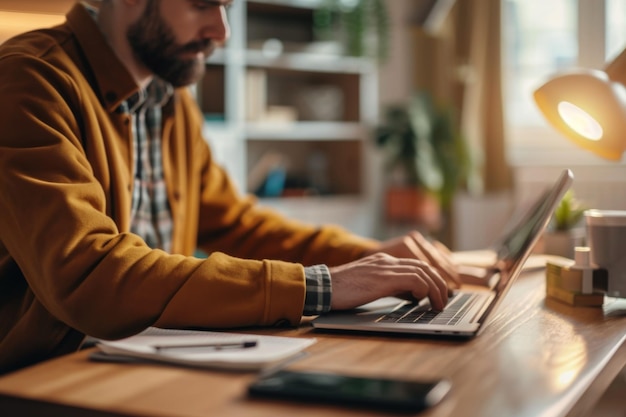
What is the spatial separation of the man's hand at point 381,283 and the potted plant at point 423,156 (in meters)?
3.51

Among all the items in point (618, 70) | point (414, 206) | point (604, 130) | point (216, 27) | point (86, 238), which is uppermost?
point (216, 27)

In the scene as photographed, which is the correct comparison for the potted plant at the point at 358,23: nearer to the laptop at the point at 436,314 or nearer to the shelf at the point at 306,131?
the shelf at the point at 306,131

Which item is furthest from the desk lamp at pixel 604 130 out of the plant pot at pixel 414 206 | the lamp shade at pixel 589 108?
the plant pot at pixel 414 206

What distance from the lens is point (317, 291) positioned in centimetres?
107

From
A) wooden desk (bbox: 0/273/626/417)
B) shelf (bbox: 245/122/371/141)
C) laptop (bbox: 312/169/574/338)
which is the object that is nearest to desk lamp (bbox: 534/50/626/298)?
laptop (bbox: 312/169/574/338)

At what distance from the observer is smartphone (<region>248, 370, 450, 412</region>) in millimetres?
660

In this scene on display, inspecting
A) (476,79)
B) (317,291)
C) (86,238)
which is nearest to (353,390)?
(317,291)

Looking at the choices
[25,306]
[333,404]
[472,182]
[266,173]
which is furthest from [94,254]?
[472,182]

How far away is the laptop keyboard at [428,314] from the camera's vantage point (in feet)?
3.43

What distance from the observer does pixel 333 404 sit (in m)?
0.68

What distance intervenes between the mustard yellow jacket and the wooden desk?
102 millimetres

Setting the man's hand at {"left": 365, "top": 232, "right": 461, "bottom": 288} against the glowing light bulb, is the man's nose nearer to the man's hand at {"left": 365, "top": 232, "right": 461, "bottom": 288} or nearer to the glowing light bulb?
the man's hand at {"left": 365, "top": 232, "right": 461, "bottom": 288}

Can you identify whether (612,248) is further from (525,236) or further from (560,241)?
(560,241)

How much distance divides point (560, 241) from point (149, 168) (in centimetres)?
93
